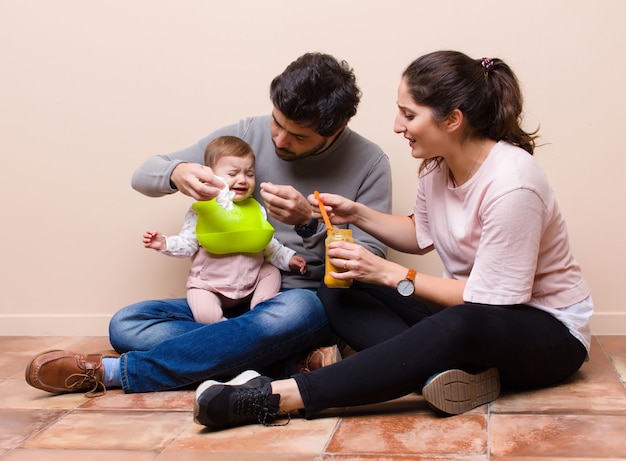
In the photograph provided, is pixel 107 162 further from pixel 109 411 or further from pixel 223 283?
pixel 109 411

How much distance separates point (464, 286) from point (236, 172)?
81 centimetres

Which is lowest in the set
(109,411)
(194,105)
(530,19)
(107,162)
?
(109,411)

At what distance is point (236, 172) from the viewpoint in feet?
7.89

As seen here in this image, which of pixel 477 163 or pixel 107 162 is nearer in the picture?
→ pixel 477 163

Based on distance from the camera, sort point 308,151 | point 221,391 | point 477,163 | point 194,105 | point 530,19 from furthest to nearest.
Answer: point 194,105 < point 530,19 < point 308,151 < point 477,163 < point 221,391

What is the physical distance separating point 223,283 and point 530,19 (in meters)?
1.35

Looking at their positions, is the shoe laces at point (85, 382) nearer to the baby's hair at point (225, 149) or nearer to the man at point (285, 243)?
the man at point (285, 243)

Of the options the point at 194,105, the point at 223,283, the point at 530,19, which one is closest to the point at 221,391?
the point at 223,283

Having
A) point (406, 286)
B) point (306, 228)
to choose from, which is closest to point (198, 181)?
point (306, 228)

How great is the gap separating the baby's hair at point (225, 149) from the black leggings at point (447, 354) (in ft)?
2.60

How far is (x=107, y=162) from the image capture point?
2951mm

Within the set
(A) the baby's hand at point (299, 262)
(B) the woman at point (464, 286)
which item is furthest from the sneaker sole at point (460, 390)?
(A) the baby's hand at point (299, 262)

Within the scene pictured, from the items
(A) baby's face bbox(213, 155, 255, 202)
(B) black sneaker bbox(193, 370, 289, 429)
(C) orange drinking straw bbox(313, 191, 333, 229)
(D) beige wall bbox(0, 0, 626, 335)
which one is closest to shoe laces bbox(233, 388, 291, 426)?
(B) black sneaker bbox(193, 370, 289, 429)

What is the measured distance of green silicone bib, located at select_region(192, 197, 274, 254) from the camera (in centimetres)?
242
